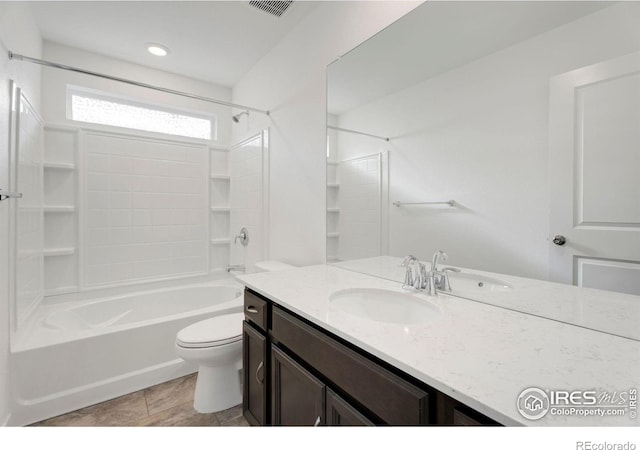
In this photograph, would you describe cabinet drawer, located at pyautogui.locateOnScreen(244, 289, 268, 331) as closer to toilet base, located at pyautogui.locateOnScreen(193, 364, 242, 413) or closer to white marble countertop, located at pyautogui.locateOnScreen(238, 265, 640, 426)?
white marble countertop, located at pyautogui.locateOnScreen(238, 265, 640, 426)

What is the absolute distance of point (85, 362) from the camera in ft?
5.99

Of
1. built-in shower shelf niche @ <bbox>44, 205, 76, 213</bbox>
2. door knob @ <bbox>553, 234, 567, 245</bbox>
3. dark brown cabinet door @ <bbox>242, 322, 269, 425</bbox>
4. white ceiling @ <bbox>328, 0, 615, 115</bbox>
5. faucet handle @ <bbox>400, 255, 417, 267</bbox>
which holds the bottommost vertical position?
dark brown cabinet door @ <bbox>242, 322, 269, 425</bbox>

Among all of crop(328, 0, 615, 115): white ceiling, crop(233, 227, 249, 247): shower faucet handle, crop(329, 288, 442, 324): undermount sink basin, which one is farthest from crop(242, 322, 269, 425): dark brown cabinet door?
crop(233, 227, 249, 247): shower faucet handle

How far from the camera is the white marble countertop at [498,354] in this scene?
573 mm

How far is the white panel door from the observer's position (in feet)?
2.66

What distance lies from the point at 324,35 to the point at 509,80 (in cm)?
136

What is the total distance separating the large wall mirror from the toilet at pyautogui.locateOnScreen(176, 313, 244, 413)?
93cm

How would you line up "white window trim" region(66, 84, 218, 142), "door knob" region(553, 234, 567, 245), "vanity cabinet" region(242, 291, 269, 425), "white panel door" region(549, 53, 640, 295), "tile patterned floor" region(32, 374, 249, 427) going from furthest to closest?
"white window trim" region(66, 84, 218, 142) < "tile patterned floor" region(32, 374, 249, 427) < "vanity cabinet" region(242, 291, 269, 425) < "door knob" region(553, 234, 567, 245) < "white panel door" region(549, 53, 640, 295)

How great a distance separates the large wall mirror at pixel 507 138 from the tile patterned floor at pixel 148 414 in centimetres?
125

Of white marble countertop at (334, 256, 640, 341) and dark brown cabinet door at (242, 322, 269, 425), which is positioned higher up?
white marble countertop at (334, 256, 640, 341)

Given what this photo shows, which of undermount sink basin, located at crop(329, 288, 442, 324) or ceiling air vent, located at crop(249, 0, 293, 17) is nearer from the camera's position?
undermount sink basin, located at crop(329, 288, 442, 324)

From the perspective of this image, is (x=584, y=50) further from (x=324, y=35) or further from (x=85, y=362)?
(x=85, y=362)
